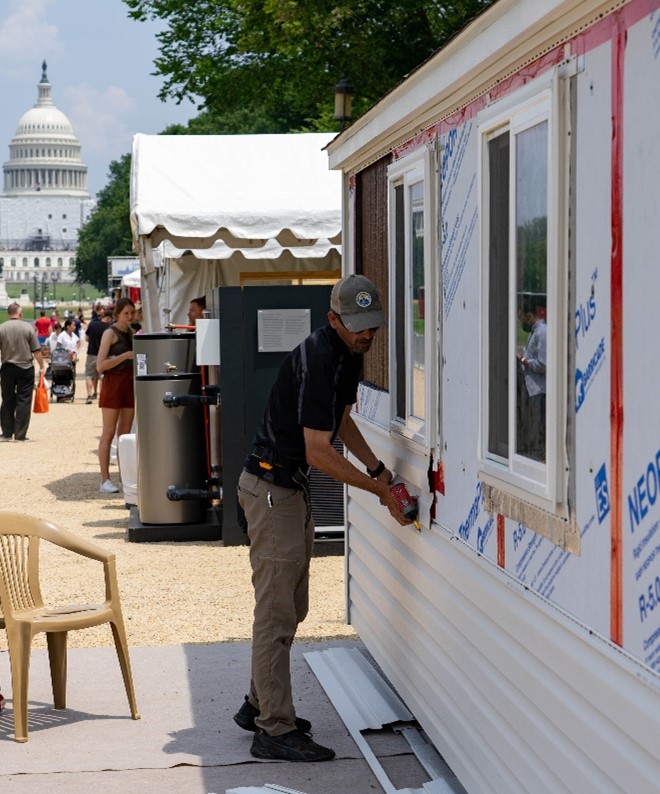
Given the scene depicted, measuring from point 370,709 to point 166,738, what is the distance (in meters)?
0.86

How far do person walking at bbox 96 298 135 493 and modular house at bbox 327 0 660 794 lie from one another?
268 inches

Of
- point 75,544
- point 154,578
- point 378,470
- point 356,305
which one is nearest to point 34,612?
point 75,544

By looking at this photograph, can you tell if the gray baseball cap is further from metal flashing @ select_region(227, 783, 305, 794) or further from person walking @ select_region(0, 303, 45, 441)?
person walking @ select_region(0, 303, 45, 441)

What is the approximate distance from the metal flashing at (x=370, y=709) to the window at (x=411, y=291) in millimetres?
1179

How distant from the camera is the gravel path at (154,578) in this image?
801 centimetres

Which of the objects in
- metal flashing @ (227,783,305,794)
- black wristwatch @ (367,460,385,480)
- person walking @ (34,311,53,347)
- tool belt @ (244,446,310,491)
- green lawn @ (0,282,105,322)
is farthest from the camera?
green lawn @ (0,282,105,322)

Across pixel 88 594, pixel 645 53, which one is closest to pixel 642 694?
pixel 645 53

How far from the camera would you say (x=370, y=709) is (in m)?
6.12

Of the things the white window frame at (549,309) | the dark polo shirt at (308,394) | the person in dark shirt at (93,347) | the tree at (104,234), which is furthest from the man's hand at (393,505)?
the tree at (104,234)

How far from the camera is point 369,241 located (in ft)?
22.2

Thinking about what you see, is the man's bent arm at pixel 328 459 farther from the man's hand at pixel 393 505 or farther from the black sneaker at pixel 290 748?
the black sneaker at pixel 290 748

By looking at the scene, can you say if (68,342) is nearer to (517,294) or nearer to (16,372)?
(16,372)

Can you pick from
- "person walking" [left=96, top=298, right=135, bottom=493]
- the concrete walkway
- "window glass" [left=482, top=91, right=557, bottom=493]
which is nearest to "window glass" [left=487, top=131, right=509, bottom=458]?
"window glass" [left=482, top=91, right=557, bottom=493]

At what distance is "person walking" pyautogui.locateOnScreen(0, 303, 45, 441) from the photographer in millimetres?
18516
